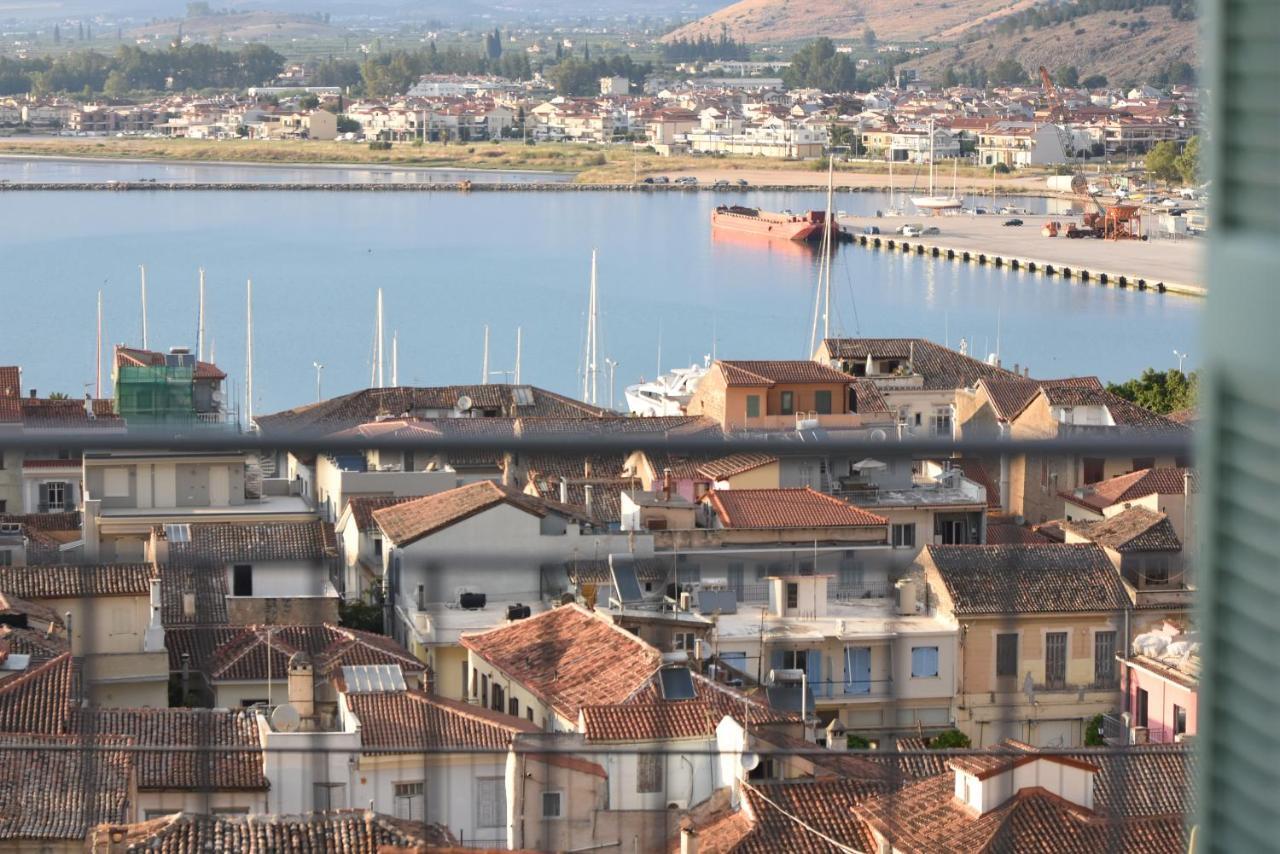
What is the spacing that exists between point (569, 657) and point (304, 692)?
666mm

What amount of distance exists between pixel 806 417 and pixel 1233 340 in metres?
9.88

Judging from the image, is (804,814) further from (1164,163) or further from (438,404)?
(1164,163)

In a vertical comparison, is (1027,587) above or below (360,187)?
above

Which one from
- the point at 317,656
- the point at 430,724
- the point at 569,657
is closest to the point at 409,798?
the point at 430,724

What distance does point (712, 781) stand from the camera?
1777 mm

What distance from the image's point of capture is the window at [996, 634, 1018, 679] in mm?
2333

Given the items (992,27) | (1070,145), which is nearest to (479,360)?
(1070,145)

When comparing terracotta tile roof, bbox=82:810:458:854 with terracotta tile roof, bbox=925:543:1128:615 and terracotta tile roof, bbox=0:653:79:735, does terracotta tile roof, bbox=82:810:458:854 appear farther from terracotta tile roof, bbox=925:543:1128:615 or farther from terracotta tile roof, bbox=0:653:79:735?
terracotta tile roof, bbox=925:543:1128:615

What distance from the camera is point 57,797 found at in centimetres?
280

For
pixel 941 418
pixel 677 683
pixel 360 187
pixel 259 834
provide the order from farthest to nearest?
pixel 360 187, pixel 941 418, pixel 677 683, pixel 259 834

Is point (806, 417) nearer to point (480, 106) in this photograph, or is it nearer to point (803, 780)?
point (803, 780)

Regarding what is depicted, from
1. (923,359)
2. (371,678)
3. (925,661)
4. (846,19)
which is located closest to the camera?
(925,661)

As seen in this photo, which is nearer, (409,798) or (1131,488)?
(409,798)

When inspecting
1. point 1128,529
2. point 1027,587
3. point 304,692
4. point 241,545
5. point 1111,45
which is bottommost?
point 1128,529
